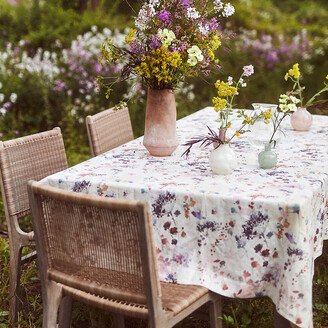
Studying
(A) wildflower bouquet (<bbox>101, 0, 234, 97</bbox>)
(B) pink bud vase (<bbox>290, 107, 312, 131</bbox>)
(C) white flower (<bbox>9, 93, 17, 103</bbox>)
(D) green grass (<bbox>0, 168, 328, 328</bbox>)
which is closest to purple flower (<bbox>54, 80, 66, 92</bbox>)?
(C) white flower (<bbox>9, 93, 17, 103</bbox>)

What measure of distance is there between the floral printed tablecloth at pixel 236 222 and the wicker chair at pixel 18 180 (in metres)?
0.44

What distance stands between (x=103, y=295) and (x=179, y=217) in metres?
0.44

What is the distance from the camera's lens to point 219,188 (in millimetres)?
2777

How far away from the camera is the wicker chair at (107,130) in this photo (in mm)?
3850

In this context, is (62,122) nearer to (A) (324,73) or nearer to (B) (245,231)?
(A) (324,73)

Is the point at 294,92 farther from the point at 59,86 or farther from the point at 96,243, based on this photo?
the point at 59,86

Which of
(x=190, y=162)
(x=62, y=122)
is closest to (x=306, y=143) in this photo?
(x=190, y=162)

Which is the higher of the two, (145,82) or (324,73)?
(145,82)

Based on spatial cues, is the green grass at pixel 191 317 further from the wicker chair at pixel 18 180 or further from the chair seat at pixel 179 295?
the chair seat at pixel 179 295

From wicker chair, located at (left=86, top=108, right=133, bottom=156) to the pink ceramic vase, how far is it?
0.60m

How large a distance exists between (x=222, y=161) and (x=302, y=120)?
1.04m

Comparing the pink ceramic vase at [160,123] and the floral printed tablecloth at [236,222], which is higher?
the pink ceramic vase at [160,123]

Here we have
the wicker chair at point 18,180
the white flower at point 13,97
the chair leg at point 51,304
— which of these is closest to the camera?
the chair leg at point 51,304

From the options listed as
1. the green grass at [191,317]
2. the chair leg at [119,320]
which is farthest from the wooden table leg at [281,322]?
the chair leg at [119,320]
